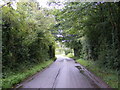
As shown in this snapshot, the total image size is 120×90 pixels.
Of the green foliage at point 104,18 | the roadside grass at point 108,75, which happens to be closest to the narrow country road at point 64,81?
the roadside grass at point 108,75

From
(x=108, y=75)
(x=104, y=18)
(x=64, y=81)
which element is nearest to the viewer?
(x=64, y=81)

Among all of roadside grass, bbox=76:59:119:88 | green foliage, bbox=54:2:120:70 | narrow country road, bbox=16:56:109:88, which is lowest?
narrow country road, bbox=16:56:109:88

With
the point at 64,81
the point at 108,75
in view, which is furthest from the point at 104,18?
the point at 64,81

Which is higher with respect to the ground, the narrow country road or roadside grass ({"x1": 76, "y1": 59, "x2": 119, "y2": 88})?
roadside grass ({"x1": 76, "y1": 59, "x2": 119, "y2": 88})

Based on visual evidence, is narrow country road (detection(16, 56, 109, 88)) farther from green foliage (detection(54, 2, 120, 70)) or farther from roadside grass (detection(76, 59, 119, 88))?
green foliage (detection(54, 2, 120, 70))

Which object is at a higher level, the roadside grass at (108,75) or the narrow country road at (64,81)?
the roadside grass at (108,75)

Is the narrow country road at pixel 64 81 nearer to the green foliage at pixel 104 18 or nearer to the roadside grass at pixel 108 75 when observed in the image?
the roadside grass at pixel 108 75

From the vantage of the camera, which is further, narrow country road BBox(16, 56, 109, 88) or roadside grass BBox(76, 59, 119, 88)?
narrow country road BBox(16, 56, 109, 88)

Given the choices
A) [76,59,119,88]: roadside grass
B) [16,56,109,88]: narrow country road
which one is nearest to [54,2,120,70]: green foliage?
[76,59,119,88]: roadside grass

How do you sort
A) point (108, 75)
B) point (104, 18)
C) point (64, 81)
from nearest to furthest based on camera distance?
point (64, 81), point (108, 75), point (104, 18)

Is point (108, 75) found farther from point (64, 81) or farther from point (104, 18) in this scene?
point (104, 18)

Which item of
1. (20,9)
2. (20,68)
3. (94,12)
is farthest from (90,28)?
(20,68)

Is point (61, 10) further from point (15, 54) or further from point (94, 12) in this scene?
point (15, 54)

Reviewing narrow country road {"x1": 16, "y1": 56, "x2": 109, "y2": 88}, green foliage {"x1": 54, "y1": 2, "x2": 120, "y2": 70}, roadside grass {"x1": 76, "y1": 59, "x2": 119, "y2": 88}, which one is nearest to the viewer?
roadside grass {"x1": 76, "y1": 59, "x2": 119, "y2": 88}
